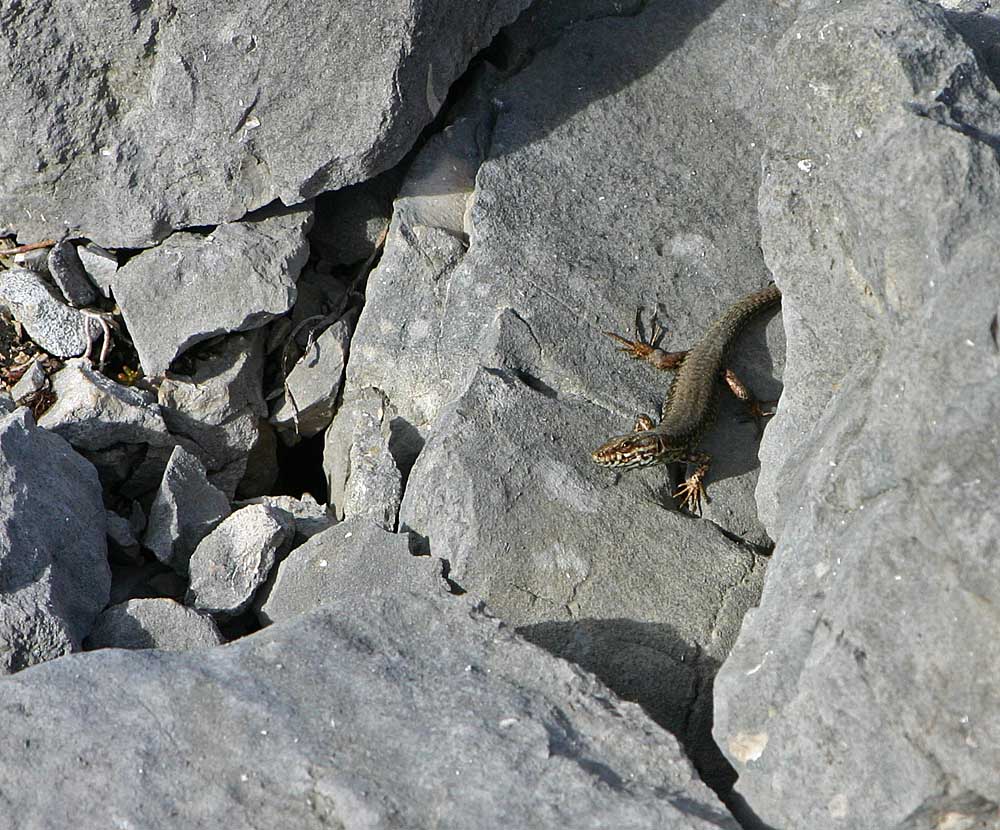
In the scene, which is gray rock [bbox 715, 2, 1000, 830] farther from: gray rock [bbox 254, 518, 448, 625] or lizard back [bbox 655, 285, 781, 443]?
gray rock [bbox 254, 518, 448, 625]

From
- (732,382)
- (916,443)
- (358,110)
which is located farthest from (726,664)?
(358,110)

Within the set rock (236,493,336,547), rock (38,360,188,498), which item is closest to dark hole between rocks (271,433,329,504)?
rock (236,493,336,547)

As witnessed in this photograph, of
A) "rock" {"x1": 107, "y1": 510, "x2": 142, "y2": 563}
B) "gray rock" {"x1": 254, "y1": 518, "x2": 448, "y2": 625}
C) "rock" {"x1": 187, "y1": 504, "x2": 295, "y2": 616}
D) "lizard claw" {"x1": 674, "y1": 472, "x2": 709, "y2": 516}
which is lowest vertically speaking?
"rock" {"x1": 107, "y1": 510, "x2": 142, "y2": 563}

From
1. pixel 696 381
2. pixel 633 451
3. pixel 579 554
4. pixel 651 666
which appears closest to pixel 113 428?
pixel 579 554

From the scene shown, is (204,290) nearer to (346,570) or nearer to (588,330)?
(346,570)

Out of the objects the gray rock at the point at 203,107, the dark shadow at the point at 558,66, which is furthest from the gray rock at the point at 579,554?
the dark shadow at the point at 558,66

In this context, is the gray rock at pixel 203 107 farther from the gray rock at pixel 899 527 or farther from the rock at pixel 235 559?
the gray rock at pixel 899 527

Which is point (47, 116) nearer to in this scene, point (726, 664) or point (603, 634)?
point (603, 634)
